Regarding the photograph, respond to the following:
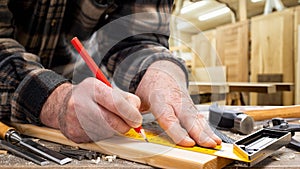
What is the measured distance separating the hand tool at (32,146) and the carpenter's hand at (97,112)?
6 centimetres

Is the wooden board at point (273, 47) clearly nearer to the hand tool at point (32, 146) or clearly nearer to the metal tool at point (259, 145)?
the metal tool at point (259, 145)

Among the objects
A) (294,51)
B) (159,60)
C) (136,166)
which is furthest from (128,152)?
(294,51)

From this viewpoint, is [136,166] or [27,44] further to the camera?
[27,44]

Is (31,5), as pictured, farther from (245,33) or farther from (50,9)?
(245,33)

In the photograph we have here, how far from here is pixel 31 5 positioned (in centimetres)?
92

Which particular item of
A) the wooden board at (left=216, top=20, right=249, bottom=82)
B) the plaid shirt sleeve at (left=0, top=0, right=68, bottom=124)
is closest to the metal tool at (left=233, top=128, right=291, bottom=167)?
the plaid shirt sleeve at (left=0, top=0, right=68, bottom=124)

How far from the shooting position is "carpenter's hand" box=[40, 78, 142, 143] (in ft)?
1.70

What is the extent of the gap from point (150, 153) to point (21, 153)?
0.21 meters

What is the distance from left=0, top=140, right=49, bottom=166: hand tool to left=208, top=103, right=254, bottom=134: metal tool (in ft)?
1.35

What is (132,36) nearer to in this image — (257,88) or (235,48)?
(257,88)

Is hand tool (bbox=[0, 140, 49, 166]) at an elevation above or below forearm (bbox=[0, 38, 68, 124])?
below

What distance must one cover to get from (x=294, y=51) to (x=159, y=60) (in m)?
2.72

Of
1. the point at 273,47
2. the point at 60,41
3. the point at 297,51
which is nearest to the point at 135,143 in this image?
the point at 60,41

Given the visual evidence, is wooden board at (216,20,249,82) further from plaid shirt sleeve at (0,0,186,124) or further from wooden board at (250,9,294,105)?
plaid shirt sleeve at (0,0,186,124)
